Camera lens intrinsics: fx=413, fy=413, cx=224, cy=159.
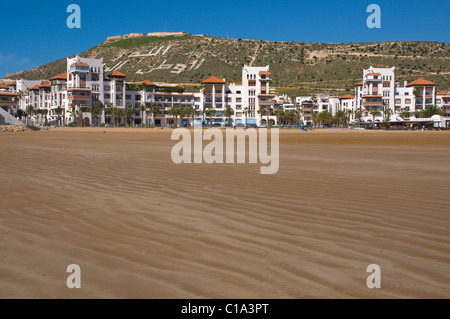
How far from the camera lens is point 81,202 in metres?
6.66

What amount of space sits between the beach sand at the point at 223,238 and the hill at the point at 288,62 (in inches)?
5330

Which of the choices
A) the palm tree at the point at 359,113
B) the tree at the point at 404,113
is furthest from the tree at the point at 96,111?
the tree at the point at 404,113

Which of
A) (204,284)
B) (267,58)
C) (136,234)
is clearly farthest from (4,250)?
(267,58)

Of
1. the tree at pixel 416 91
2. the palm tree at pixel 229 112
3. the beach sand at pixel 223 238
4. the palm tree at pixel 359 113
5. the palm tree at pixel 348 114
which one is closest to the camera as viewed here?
the beach sand at pixel 223 238

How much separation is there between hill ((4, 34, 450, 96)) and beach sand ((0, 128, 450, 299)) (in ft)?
444

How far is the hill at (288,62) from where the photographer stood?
148750mm

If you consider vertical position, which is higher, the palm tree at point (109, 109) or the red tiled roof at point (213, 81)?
the red tiled roof at point (213, 81)

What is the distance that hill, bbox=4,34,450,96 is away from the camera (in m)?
149

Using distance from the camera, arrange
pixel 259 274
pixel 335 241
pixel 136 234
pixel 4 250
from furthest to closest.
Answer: pixel 136 234
pixel 335 241
pixel 4 250
pixel 259 274

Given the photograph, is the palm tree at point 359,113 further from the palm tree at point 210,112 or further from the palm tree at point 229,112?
the palm tree at point 210,112

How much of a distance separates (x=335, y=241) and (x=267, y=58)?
562 ft

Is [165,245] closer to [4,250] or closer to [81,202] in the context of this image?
[4,250]

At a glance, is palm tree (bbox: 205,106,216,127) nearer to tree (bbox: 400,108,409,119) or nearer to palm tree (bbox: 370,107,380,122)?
palm tree (bbox: 370,107,380,122)

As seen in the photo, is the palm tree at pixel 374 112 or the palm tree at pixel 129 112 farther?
the palm tree at pixel 374 112
